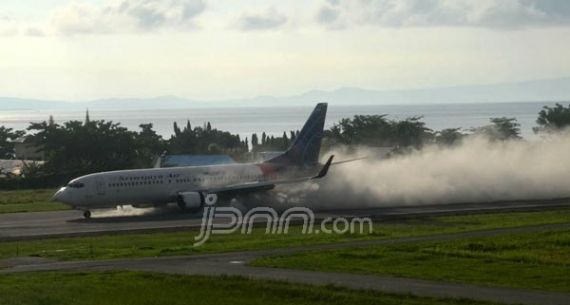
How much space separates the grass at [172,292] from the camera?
80.9 feet

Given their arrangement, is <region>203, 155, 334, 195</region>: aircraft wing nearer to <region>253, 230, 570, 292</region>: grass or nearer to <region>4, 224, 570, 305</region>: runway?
<region>4, 224, 570, 305</region>: runway

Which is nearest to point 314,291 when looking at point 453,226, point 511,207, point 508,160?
point 453,226

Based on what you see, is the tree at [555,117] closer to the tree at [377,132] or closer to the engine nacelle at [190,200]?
the tree at [377,132]

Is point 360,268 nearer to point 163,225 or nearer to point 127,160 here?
point 163,225

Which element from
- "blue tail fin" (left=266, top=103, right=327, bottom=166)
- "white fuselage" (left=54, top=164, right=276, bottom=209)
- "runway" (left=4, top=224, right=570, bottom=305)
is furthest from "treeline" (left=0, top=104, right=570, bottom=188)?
"runway" (left=4, top=224, right=570, bottom=305)

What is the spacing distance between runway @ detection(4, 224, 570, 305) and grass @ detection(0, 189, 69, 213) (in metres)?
33.9

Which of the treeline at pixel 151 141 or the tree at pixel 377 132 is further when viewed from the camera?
the tree at pixel 377 132

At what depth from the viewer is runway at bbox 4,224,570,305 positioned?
25075 millimetres

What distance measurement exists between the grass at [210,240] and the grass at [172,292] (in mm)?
7768

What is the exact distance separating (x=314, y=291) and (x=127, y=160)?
94680 mm

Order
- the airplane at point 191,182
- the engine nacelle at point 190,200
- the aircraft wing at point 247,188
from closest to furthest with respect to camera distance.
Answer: the airplane at point 191,182 < the engine nacelle at point 190,200 < the aircraft wing at point 247,188

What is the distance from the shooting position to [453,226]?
4891cm

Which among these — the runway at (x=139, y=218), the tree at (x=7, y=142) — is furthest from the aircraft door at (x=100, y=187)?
the tree at (x=7, y=142)

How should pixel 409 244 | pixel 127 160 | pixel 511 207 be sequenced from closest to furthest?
pixel 409 244
pixel 511 207
pixel 127 160
